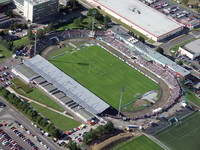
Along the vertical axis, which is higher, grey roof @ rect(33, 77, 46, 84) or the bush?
grey roof @ rect(33, 77, 46, 84)

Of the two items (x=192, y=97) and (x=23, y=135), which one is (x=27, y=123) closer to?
(x=23, y=135)

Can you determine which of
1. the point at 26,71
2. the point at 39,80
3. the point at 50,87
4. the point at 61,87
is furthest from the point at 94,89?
the point at 26,71

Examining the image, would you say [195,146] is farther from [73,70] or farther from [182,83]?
[73,70]

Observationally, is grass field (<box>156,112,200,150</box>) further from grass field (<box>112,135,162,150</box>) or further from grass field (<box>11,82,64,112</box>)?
grass field (<box>11,82,64,112</box>)

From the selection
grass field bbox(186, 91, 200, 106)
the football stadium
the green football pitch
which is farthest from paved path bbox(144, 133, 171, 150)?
grass field bbox(186, 91, 200, 106)

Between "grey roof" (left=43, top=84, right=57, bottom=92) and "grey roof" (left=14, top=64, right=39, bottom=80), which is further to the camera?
"grey roof" (left=14, top=64, right=39, bottom=80)

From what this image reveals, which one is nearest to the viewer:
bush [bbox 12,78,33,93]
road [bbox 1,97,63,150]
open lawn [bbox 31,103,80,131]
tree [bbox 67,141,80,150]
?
tree [bbox 67,141,80,150]

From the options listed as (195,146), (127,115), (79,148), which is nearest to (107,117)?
(127,115)
